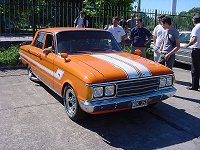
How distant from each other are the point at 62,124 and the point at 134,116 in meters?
1.44

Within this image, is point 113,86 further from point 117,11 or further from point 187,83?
point 117,11

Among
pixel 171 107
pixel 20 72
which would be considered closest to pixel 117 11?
pixel 20 72

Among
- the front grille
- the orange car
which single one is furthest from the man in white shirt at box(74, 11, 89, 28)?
the front grille

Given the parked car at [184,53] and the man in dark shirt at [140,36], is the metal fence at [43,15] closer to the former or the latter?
the parked car at [184,53]

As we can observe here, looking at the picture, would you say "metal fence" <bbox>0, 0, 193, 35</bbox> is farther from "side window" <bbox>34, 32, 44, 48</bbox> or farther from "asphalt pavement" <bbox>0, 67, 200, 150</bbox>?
"asphalt pavement" <bbox>0, 67, 200, 150</bbox>

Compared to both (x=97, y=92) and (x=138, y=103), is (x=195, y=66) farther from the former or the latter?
(x=97, y=92)

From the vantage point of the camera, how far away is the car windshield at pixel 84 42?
20.4 ft

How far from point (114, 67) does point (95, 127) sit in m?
1.11

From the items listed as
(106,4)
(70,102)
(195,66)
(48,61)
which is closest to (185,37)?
(195,66)

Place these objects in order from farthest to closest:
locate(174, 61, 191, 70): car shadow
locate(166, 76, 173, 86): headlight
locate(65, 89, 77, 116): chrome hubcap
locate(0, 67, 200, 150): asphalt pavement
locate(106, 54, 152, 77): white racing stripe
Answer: locate(174, 61, 191, 70): car shadow → locate(166, 76, 173, 86): headlight → locate(65, 89, 77, 116): chrome hubcap → locate(106, 54, 152, 77): white racing stripe → locate(0, 67, 200, 150): asphalt pavement

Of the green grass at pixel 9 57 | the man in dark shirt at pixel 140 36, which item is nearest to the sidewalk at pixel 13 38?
the green grass at pixel 9 57

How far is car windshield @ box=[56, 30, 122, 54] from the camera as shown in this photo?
6219 mm

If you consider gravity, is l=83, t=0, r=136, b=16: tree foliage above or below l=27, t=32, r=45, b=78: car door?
above

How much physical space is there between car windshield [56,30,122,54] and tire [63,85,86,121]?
0.97 m
